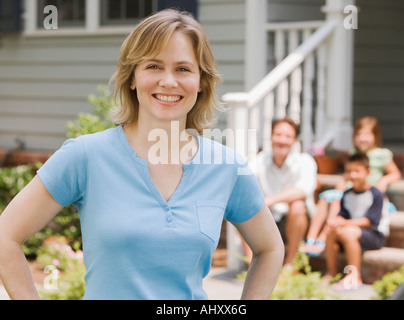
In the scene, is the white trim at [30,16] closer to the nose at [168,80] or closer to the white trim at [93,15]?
the white trim at [93,15]

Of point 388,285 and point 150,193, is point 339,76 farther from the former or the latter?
point 150,193

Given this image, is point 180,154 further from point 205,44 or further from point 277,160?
point 277,160

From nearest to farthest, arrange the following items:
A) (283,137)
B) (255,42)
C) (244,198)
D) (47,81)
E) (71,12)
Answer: (244,198), (283,137), (255,42), (71,12), (47,81)

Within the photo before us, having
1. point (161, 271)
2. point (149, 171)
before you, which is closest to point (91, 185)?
point (149, 171)

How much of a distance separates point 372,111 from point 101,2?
3.26 meters

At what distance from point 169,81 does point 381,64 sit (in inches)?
277

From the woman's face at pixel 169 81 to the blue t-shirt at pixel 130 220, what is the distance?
118mm

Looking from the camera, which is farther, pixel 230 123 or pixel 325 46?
pixel 325 46

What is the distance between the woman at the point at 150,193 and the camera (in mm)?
1682

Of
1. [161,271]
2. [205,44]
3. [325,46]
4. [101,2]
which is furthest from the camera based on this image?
[101,2]

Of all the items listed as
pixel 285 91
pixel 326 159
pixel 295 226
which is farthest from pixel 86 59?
pixel 295 226

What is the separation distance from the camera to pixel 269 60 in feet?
23.4

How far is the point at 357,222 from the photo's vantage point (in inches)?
200

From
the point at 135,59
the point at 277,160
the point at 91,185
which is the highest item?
the point at 135,59
